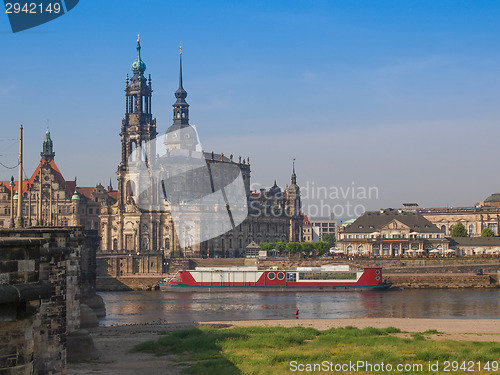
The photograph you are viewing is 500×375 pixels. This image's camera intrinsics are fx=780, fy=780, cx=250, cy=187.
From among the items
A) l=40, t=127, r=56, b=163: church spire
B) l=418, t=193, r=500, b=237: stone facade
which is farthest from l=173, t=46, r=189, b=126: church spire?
l=418, t=193, r=500, b=237: stone facade

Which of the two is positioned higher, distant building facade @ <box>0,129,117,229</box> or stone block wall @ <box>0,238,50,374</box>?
distant building facade @ <box>0,129,117,229</box>

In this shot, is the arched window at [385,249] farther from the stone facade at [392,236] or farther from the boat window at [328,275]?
the boat window at [328,275]

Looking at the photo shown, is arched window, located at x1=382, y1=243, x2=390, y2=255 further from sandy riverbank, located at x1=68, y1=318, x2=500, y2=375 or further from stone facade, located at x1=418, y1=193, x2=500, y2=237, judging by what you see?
sandy riverbank, located at x1=68, y1=318, x2=500, y2=375

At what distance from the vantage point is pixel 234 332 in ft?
149

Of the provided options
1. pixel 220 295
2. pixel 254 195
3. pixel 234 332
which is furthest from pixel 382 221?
pixel 234 332

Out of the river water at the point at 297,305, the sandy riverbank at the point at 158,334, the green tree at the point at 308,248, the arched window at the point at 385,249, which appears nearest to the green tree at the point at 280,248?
the green tree at the point at 308,248

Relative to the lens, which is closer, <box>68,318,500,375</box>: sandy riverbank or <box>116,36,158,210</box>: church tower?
<box>68,318,500,375</box>: sandy riverbank

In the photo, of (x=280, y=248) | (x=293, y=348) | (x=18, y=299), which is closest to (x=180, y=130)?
(x=280, y=248)

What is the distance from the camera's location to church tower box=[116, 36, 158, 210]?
143m

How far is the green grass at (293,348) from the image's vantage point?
33.8 meters

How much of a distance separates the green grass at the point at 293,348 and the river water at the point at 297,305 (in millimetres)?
16944

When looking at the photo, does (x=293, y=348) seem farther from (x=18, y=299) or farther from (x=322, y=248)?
(x=322, y=248)

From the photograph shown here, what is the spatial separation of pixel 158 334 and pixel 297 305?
28794 mm

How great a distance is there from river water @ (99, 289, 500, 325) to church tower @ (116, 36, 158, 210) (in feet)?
169
